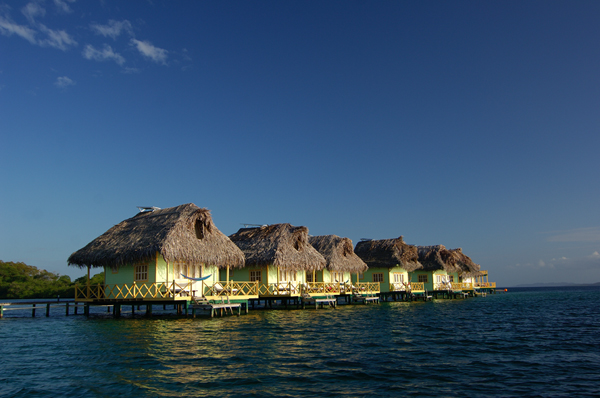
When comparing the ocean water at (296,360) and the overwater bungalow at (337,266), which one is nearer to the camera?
the ocean water at (296,360)

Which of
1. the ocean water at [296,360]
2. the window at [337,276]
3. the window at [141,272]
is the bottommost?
the ocean water at [296,360]

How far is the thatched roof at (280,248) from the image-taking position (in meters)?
28.0

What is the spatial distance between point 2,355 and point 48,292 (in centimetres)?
5673

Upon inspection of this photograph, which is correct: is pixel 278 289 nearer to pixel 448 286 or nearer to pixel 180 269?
pixel 180 269

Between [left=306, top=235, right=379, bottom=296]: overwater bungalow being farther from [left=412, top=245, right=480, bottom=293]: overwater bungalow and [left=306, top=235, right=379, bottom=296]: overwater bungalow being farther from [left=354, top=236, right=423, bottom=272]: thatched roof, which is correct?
[left=412, top=245, right=480, bottom=293]: overwater bungalow

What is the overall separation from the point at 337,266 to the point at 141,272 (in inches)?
619

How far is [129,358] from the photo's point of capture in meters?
12.4

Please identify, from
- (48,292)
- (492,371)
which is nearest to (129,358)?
(492,371)

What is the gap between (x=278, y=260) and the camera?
27.6 meters

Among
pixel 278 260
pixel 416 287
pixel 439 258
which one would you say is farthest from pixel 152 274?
pixel 439 258

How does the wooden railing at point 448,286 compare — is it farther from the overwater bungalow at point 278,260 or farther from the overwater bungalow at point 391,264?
the overwater bungalow at point 278,260

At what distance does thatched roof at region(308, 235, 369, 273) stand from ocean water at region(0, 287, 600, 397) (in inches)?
545

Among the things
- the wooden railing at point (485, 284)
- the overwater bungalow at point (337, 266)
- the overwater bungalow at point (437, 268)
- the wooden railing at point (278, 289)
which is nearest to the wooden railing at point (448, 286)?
the overwater bungalow at point (437, 268)

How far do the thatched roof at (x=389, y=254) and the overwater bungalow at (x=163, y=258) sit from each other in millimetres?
17428
